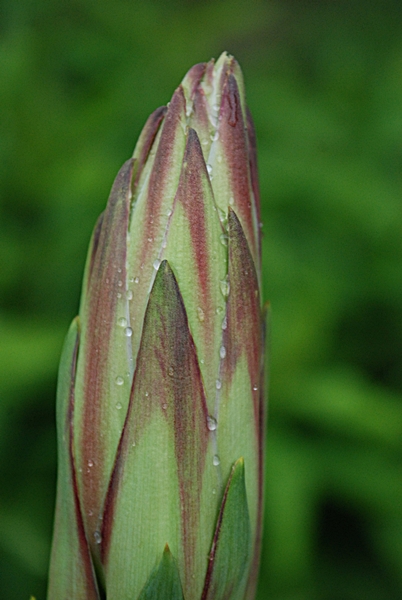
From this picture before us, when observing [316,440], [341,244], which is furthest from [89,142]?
[316,440]

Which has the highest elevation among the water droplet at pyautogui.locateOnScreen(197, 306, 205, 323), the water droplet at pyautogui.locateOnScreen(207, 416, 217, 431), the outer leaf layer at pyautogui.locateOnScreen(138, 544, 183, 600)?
the water droplet at pyautogui.locateOnScreen(197, 306, 205, 323)

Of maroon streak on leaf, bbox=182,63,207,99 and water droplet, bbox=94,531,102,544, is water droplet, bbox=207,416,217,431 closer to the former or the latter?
water droplet, bbox=94,531,102,544

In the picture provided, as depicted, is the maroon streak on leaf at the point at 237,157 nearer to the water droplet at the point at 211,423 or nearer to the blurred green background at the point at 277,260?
the water droplet at the point at 211,423

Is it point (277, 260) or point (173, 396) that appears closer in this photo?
point (173, 396)

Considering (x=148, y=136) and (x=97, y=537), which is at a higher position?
(x=148, y=136)

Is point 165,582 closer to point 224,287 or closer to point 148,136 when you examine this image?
point 224,287

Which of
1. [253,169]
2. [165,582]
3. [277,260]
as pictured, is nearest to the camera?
[165,582]

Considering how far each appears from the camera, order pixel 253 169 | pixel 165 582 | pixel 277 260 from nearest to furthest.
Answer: pixel 165 582
pixel 253 169
pixel 277 260

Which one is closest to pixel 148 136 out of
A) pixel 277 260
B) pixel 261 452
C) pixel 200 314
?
pixel 200 314

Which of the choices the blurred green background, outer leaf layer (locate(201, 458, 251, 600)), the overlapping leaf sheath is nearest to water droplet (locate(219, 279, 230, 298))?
the overlapping leaf sheath
